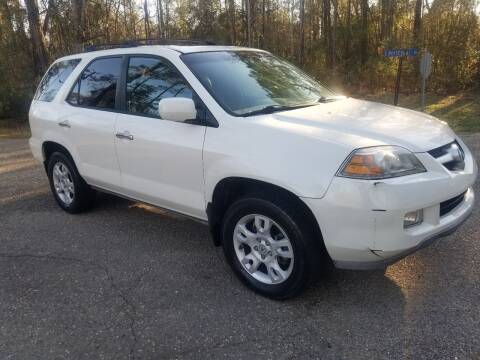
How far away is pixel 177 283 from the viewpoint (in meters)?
3.67

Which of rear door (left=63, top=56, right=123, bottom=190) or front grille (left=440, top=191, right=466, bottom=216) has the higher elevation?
rear door (left=63, top=56, right=123, bottom=190)

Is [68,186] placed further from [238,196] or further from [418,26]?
[418,26]

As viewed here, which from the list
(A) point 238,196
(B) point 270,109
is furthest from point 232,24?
(A) point 238,196

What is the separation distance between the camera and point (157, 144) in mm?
3828

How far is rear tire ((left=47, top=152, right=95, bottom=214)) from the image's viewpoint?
16.8ft

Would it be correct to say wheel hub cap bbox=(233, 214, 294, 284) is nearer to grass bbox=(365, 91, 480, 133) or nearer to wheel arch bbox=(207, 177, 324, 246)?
wheel arch bbox=(207, 177, 324, 246)

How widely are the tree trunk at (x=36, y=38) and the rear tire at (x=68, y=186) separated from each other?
15456mm

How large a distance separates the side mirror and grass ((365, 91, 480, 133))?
336 inches

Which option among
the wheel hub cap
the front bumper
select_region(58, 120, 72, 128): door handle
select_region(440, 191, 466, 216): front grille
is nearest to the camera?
the front bumper

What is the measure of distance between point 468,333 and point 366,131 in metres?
1.40

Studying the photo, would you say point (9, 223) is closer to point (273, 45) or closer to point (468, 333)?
point (468, 333)

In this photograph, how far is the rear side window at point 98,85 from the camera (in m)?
4.47

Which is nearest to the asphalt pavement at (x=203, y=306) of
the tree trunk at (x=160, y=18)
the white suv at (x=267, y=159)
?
the white suv at (x=267, y=159)

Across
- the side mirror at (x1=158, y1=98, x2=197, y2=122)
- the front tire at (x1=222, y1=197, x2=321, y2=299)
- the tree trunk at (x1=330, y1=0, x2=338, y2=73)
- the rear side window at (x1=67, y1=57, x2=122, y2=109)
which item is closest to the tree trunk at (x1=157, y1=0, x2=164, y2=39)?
the tree trunk at (x1=330, y1=0, x2=338, y2=73)
